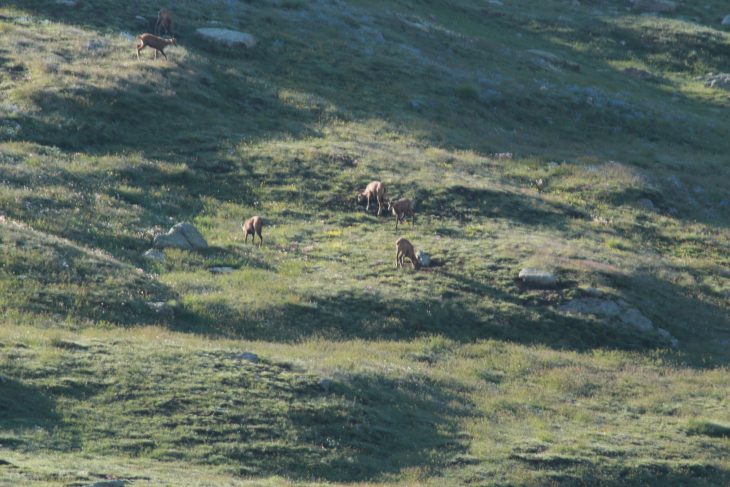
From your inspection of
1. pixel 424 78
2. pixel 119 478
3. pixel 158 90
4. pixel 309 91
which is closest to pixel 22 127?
pixel 158 90

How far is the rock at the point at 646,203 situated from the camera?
46.8m

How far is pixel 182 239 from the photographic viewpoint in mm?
34844

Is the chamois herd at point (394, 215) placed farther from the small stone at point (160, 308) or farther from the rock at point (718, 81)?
the rock at point (718, 81)

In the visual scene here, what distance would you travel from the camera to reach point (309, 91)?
180 ft

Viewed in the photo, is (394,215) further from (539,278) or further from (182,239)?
(182,239)

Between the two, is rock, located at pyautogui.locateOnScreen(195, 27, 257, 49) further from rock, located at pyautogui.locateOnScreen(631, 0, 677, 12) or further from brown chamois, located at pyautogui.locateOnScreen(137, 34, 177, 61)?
rock, located at pyautogui.locateOnScreen(631, 0, 677, 12)

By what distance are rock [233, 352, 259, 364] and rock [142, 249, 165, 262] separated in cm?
938

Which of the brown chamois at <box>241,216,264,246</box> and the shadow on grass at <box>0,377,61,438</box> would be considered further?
the brown chamois at <box>241,216,264,246</box>

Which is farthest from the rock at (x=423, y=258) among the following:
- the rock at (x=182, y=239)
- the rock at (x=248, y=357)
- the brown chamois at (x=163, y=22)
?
the brown chamois at (x=163, y=22)

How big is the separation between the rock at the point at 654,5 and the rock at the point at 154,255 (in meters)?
64.7

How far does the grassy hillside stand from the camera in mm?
21938

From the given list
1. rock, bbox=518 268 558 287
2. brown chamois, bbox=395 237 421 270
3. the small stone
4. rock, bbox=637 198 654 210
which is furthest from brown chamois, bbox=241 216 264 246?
rock, bbox=637 198 654 210

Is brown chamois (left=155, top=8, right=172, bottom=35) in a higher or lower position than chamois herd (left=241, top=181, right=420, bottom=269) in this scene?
higher

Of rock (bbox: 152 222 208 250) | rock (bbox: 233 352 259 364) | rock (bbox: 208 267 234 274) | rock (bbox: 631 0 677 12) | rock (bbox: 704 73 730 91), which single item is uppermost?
rock (bbox: 631 0 677 12)
